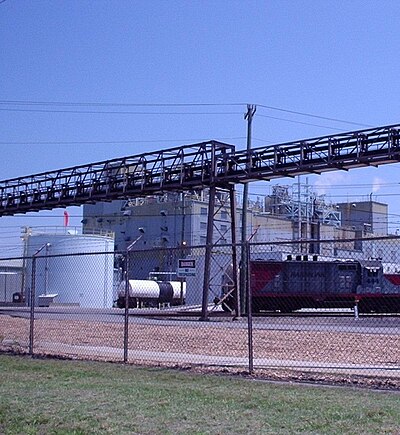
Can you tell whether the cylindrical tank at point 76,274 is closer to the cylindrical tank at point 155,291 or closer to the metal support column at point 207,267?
the cylindrical tank at point 155,291

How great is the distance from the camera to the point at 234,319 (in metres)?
30.5

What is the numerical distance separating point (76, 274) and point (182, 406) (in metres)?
43.9

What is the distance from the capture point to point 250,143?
137 ft

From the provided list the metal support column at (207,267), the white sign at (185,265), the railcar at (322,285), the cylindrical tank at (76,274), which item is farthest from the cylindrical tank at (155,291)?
the white sign at (185,265)

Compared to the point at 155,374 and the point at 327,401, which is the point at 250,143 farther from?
the point at 327,401

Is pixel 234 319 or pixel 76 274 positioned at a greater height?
pixel 76 274

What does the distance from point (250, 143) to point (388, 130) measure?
531 inches

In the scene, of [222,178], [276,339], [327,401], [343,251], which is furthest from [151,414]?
[343,251]

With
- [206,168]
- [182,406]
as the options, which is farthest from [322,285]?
[182,406]

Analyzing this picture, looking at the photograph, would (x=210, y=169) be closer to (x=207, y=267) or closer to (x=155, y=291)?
(x=207, y=267)

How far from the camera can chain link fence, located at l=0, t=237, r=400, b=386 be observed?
15.7 metres

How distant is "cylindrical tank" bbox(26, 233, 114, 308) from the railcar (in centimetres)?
1181

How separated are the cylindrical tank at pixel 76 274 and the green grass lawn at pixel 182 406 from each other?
37.5 metres

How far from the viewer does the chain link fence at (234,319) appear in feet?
51.4
